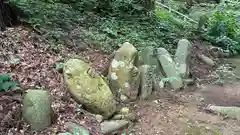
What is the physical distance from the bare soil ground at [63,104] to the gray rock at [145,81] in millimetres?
142

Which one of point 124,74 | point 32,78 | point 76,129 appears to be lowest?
point 76,129

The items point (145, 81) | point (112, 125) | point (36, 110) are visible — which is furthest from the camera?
A: point (145, 81)

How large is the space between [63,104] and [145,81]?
6.27 ft

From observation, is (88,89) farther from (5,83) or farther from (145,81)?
(145,81)

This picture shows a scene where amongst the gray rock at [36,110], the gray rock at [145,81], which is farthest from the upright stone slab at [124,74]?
the gray rock at [36,110]

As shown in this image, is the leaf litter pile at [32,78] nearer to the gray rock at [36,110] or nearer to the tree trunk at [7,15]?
the gray rock at [36,110]

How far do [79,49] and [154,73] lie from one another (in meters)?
1.65

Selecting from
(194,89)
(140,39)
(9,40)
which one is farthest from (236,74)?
(9,40)

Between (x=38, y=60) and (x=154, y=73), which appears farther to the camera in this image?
(x=154, y=73)

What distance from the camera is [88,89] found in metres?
4.78

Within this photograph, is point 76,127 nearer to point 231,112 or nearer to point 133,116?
point 133,116

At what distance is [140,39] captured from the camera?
7.64 m

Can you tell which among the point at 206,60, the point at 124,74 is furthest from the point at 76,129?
the point at 206,60

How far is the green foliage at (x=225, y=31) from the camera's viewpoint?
10141 millimetres
